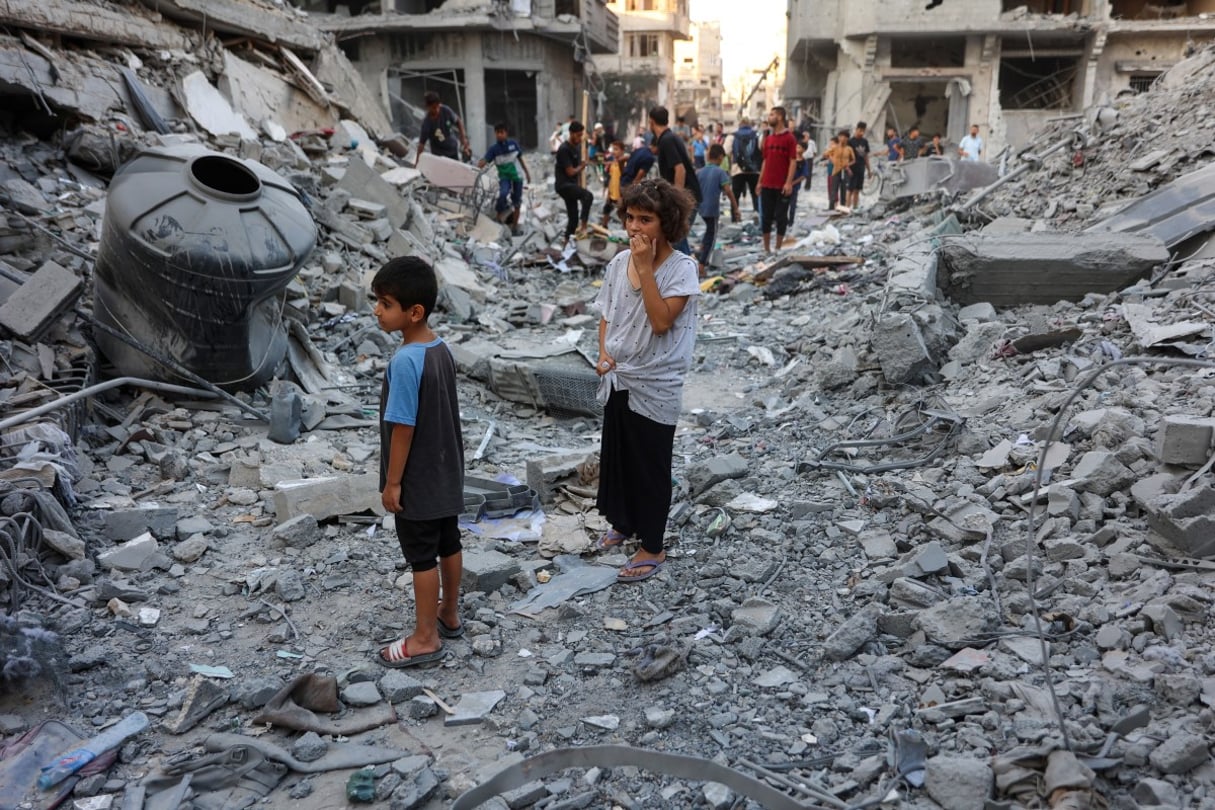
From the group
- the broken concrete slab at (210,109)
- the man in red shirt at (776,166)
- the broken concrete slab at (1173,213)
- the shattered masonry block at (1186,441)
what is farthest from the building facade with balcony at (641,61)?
the shattered masonry block at (1186,441)

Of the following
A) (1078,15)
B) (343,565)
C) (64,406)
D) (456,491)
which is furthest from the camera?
(1078,15)

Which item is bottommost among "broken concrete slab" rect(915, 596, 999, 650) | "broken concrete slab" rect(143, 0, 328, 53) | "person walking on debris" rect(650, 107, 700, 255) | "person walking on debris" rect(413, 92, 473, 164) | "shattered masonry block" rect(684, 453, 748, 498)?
"shattered masonry block" rect(684, 453, 748, 498)

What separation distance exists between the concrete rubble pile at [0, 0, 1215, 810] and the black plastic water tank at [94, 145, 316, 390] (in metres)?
0.24

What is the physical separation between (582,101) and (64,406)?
28552 mm

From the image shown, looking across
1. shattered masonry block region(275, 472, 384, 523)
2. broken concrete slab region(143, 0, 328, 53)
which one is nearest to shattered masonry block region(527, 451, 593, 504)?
shattered masonry block region(275, 472, 384, 523)

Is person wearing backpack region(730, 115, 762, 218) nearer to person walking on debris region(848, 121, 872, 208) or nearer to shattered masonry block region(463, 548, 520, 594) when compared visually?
person walking on debris region(848, 121, 872, 208)

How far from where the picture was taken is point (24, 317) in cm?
469

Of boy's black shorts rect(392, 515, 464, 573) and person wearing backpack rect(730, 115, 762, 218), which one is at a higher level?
person wearing backpack rect(730, 115, 762, 218)

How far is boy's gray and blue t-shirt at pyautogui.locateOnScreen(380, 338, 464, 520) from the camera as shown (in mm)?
2695

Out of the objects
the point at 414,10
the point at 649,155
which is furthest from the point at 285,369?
the point at 414,10

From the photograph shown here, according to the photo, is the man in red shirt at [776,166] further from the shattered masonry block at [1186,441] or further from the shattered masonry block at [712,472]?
the shattered masonry block at [1186,441]

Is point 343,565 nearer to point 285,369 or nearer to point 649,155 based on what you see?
point 285,369

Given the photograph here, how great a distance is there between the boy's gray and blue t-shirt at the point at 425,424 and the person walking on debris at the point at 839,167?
13.7m

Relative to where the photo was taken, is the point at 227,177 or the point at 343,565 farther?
the point at 227,177
